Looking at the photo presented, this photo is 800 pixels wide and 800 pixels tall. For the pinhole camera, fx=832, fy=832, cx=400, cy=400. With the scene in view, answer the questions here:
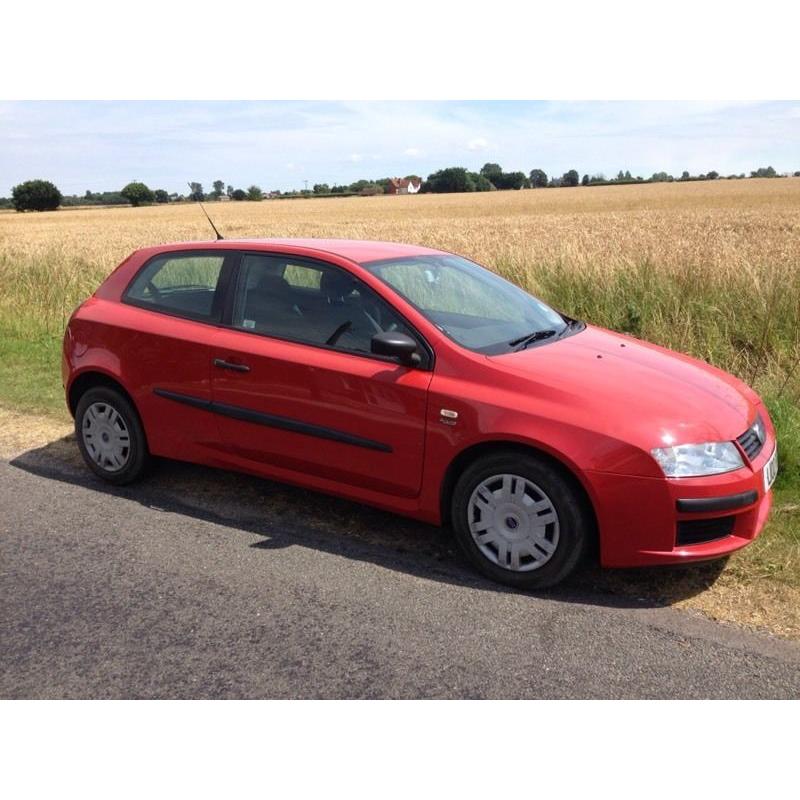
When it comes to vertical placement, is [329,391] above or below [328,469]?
above

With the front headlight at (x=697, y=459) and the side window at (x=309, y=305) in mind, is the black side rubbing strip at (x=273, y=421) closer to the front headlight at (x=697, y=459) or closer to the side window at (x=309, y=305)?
the side window at (x=309, y=305)

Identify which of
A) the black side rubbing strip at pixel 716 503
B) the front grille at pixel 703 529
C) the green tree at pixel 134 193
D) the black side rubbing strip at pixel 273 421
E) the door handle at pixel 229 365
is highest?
the green tree at pixel 134 193

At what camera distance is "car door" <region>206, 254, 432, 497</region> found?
4172 mm

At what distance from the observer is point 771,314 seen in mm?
7816

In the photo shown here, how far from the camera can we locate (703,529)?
3717 millimetres

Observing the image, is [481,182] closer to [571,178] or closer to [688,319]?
[571,178]

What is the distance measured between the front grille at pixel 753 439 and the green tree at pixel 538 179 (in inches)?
3863

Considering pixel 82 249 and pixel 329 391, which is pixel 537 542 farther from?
pixel 82 249

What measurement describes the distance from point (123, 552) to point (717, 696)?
2926 millimetres

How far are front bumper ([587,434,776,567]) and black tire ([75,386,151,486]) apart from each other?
2945 millimetres

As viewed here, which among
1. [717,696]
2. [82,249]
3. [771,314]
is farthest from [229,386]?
[82,249]

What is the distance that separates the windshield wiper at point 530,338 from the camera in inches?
173

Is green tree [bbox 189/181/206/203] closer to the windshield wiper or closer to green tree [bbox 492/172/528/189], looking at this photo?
the windshield wiper

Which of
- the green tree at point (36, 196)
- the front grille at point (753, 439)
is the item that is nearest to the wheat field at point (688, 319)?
the front grille at point (753, 439)
